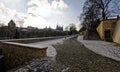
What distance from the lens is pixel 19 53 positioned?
26.8 ft

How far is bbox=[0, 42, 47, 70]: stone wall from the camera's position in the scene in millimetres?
7188

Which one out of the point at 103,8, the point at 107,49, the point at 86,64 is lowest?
the point at 107,49

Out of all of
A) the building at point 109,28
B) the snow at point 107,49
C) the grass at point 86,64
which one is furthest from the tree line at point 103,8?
the grass at point 86,64

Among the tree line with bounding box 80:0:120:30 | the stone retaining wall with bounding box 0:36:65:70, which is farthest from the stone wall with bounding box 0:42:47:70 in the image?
the tree line with bounding box 80:0:120:30

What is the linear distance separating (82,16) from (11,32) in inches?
789

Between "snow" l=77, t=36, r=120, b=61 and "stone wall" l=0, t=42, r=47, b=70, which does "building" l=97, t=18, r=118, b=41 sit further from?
"stone wall" l=0, t=42, r=47, b=70

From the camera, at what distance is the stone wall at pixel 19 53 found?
7188mm

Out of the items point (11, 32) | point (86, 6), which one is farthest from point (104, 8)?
point (11, 32)

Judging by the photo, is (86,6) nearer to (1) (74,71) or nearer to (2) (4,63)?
(2) (4,63)

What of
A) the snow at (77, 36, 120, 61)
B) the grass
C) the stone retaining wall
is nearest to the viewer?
the grass

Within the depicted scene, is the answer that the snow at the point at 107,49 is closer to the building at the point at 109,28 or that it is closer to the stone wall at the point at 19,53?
the stone wall at the point at 19,53

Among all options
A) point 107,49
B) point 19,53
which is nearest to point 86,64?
point 19,53

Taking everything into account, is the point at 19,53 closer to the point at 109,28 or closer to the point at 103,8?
the point at 109,28

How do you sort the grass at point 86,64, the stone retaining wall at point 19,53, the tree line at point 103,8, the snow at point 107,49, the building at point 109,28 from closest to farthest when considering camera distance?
the grass at point 86,64 → the stone retaining wall at point 19,53 → the snow at point 107,49 → the building at point 109,28 → the tree line at point 103,8
